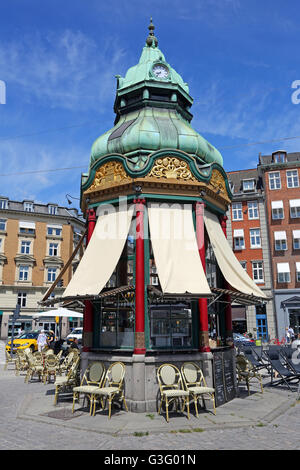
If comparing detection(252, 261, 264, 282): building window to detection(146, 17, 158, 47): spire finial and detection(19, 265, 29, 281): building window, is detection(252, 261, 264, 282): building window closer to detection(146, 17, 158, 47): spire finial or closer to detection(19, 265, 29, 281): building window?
detection(19, 265, 29, 281): building window

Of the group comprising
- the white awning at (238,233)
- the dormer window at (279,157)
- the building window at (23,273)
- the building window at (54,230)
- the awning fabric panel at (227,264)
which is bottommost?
the awning fabric panel at (227,264)

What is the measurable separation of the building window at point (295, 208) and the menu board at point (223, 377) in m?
29.3

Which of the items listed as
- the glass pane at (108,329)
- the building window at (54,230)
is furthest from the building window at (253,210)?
the glass pane at (108,329)

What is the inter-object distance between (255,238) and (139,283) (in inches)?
1218

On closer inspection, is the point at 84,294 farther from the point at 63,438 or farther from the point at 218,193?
the point at 218,193

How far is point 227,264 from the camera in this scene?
426 inches

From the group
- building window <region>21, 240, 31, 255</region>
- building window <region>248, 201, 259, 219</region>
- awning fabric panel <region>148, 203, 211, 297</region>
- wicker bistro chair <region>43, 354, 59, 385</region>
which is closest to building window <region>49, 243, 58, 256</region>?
building window <region>21, 240, 31, 255</region>

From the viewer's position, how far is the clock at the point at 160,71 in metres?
12.4

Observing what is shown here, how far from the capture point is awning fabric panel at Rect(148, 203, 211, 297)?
356 inches

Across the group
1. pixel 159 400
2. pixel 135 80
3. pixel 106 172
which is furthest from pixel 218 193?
pixel 159 400

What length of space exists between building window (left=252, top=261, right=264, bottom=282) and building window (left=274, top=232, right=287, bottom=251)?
7.51 feet

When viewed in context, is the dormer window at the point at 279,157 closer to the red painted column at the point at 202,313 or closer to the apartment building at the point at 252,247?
the apartment building at the point at 252,247

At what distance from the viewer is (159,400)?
887 centimetres

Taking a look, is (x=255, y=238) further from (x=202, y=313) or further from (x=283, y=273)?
(x=202, y=313)
